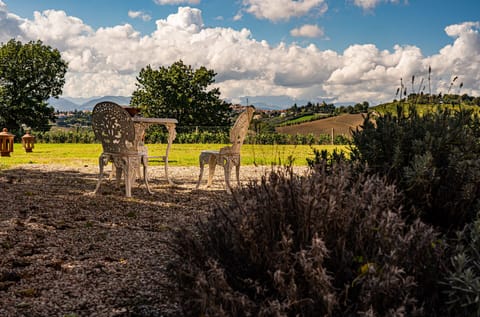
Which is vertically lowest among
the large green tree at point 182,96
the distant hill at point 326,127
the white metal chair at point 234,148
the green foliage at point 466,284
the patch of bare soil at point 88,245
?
the patch of bare soil at point 88,245

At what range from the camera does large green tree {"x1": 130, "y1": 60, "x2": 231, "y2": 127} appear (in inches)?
1665

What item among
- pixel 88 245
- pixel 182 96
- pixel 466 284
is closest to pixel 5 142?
pixel 88 245

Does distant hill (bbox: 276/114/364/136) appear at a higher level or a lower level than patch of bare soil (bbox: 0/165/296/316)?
higher

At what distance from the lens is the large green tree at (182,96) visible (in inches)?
1665

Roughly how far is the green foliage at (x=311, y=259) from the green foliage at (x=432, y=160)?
1.65 ft

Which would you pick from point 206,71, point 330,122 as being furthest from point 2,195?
point 206,71

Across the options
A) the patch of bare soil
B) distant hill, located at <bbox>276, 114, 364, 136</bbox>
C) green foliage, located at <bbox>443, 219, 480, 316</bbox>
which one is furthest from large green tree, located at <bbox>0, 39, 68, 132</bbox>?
green foliage, located at <bbox>443, 219, 480, 316</bbox>

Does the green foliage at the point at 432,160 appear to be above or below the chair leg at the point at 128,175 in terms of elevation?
above

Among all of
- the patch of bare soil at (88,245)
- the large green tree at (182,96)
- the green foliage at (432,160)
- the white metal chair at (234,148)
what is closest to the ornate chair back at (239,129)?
the white metal chair at (234,148)

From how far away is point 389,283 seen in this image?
5.82 feet

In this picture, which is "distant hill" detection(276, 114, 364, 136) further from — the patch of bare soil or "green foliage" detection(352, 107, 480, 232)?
"green foliage" detection(352, 107, 480, 232)

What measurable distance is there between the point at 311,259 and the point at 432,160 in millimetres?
1317

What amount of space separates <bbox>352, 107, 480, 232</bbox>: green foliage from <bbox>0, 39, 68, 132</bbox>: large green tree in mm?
37684

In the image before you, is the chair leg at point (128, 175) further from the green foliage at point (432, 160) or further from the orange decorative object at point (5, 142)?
the orange decorative object at point (5, 142)
